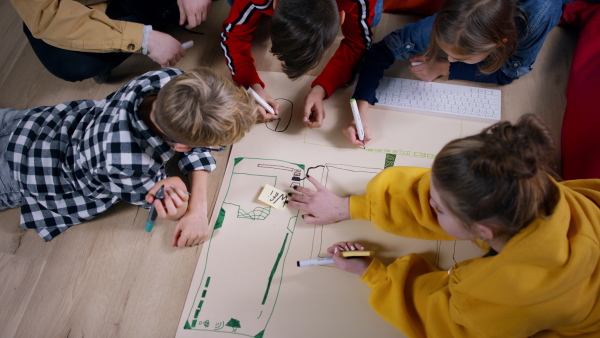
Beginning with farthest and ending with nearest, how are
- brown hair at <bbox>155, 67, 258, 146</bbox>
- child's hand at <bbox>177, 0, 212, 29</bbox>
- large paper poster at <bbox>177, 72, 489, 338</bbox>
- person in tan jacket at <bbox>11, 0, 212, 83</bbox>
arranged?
1. child's hand at <bbox>177, 0, 212, 29</bbox>
2. person in tan jacket at <bbox>11, 0, 212, 83</bbox>
3. large paper poster at <bbox>177, 72, 489, 338</bbox>
4. brown hair at <bbox>155, 67, 258, 146</bbox>

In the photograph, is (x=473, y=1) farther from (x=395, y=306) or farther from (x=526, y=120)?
(x=395, y=306)

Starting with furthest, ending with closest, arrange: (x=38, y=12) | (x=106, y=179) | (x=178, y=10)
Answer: (x=178, y=10)
(x=38, y=12)
(x=106, y=179)

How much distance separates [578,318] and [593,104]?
0.72 m

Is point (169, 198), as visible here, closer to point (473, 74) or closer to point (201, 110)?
point (201, 110)

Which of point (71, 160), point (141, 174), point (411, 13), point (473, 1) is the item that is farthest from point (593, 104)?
point (71, 160)

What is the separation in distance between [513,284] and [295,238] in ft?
1.68

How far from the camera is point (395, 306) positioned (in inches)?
34.8

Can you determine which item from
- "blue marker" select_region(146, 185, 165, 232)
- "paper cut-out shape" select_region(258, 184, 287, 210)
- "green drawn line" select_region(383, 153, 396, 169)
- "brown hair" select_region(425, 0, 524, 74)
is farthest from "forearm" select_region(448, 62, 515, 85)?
"blue marker" select_region(146, 185, 165, 232)

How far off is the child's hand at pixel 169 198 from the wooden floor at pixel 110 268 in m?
0.09

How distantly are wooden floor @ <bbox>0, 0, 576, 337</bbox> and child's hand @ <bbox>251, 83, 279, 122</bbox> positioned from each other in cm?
14

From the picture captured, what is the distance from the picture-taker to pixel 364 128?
1.13 metres

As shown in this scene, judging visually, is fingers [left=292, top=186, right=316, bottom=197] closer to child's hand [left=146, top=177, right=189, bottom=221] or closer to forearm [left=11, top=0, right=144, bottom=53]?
child's hand [left=146, top=177, right=189, bottom=221]

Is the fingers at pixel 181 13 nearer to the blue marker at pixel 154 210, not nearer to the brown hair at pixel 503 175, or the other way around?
the blue marker at pixel 154 210

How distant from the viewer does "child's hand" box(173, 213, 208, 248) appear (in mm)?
1025
